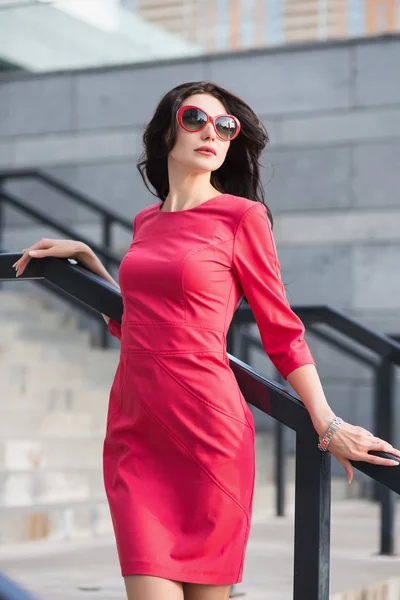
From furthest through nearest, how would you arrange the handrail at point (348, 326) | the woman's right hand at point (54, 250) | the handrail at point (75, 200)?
the handrail at point (75, 200), the handrail at point (348, 326), the woman's right hand at point (54, 250)

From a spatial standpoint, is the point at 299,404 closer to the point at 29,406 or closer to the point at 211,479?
the point at 211,479

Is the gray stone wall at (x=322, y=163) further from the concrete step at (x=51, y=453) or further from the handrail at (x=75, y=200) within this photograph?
the concrete step at (x=51, y=453)

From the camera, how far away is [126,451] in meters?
2.44

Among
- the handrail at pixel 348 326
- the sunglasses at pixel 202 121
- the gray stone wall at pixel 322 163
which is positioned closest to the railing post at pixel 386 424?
the handrail at pixel 348 326

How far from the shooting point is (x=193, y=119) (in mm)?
2586

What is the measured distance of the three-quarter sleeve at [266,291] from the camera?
8.01 ft

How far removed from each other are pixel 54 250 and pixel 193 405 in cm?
64

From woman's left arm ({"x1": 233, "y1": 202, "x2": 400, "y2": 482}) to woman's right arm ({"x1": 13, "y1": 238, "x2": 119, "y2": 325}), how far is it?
0.43 m

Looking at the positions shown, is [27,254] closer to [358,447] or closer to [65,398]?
[358,447]

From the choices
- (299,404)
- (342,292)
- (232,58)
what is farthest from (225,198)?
(232,58)

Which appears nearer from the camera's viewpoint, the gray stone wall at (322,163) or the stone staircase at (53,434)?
the stone staircase at (53,434)

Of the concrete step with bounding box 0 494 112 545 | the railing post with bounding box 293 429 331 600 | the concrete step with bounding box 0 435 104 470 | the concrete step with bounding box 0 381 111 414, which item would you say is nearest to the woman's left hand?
the railing post with bounding box 293 429 331 600

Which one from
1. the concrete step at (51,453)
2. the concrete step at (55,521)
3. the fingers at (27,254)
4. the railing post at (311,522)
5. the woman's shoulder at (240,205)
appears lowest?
the concrete step at (55,521)

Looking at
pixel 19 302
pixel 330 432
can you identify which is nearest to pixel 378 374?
pixel 330 432
